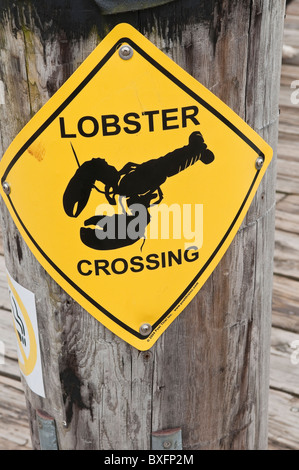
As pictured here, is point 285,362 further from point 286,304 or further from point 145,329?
point 145,329

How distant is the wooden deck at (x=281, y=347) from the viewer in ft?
8.74

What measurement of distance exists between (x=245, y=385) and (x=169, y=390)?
225 millimetres

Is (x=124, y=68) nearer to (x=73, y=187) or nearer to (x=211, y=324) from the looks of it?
(x=73, y=187)

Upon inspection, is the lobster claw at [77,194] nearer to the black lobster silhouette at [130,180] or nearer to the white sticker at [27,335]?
the black lobster silhouette at [130,180]

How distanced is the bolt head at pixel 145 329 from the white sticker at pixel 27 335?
9.9 inches

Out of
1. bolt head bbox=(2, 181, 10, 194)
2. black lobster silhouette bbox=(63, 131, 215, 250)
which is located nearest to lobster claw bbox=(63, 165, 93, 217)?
black lobster silhouette bbox=(63, 131, 215, 250)

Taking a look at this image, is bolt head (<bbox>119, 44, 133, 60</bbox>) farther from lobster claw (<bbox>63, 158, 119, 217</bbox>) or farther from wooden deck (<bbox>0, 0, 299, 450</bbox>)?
wooden deck (<bbox>0, 0, 299, 450</bbox>)

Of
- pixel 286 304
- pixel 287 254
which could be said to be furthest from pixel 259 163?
pixel 287 254

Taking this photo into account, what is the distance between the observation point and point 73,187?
1.35 meters

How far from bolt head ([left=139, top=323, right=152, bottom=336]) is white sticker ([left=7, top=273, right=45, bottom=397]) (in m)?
0.25

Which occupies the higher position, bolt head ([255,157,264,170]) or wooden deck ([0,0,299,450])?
bolt head ([255,157,264,170])

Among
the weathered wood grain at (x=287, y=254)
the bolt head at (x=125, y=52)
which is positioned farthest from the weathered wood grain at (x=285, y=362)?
the bolt head at (x=125, y=52)

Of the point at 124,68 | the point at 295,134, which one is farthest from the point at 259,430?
the point at 295,134

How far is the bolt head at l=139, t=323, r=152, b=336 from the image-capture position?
1.49 meters
